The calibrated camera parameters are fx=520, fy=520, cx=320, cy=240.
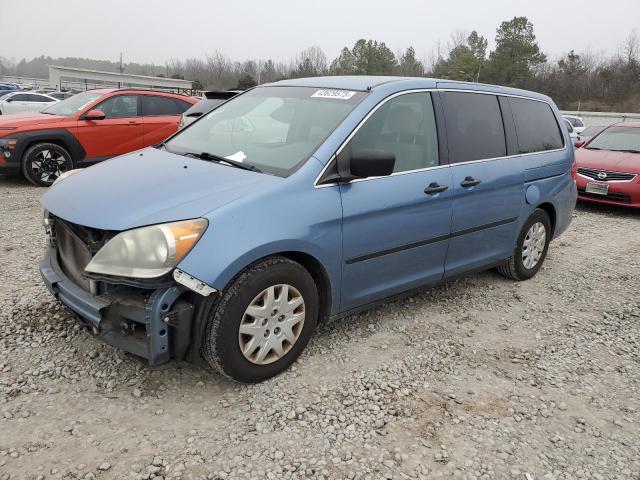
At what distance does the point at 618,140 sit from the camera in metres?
9.61

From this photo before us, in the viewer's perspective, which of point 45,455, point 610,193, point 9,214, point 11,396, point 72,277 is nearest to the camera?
point 45,455

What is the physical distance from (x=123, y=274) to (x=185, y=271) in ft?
1.03

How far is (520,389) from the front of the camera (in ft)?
10.6

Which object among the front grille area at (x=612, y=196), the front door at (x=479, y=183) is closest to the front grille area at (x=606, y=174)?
the front grille area at (x=612, y=196)

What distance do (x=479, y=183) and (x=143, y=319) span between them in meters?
2.71

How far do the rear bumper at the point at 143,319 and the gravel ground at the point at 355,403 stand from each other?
0.37m

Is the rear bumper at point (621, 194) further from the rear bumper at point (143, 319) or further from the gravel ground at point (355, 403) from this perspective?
the rear bumper at point (143, 319)

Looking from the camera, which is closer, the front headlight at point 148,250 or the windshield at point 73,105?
the front headlight at point 148,250

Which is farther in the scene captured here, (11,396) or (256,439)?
(11,396)

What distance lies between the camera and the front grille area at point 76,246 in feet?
9.20

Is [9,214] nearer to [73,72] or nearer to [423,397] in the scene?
[423,397]

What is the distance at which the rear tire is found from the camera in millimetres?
4859

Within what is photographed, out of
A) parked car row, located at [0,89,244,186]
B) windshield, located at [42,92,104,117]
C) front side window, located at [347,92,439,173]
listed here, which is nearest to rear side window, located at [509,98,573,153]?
front side window, located at [347,92,439,173]

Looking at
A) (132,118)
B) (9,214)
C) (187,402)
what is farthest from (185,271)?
(132,118)
